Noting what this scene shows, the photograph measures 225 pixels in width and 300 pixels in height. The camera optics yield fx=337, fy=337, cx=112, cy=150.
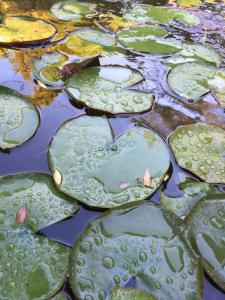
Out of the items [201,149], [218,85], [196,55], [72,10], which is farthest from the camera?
[72,10]

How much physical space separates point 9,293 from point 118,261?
0.32 metres

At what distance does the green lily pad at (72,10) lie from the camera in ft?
7.91

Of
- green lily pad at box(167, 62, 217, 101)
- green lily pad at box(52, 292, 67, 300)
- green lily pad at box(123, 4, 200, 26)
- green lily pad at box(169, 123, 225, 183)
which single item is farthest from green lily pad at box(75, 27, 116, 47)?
green lily pad at box(52, 292, 67, 300)

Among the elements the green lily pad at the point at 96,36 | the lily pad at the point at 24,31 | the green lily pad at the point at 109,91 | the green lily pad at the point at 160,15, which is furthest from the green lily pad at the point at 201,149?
the green lily pad at the point at 160,15

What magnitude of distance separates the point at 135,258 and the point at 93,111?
788 millimetres

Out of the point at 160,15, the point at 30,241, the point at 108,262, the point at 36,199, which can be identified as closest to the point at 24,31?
the point at 160,15

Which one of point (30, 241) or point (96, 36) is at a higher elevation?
point (96, 36)

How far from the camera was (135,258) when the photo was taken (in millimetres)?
1013

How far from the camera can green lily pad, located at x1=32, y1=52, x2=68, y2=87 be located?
1.77 meters

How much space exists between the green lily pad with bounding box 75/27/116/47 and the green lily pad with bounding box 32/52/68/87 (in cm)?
28

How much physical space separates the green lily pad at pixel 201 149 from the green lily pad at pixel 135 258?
31 cm

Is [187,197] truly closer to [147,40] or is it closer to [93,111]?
[93,111]

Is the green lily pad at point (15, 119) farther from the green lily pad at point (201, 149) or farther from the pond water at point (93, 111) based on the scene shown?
the green lily pad at point (201, 149)

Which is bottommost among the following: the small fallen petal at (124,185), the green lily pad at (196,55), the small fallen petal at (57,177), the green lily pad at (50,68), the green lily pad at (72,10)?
the small fallen petal at (124,185)
